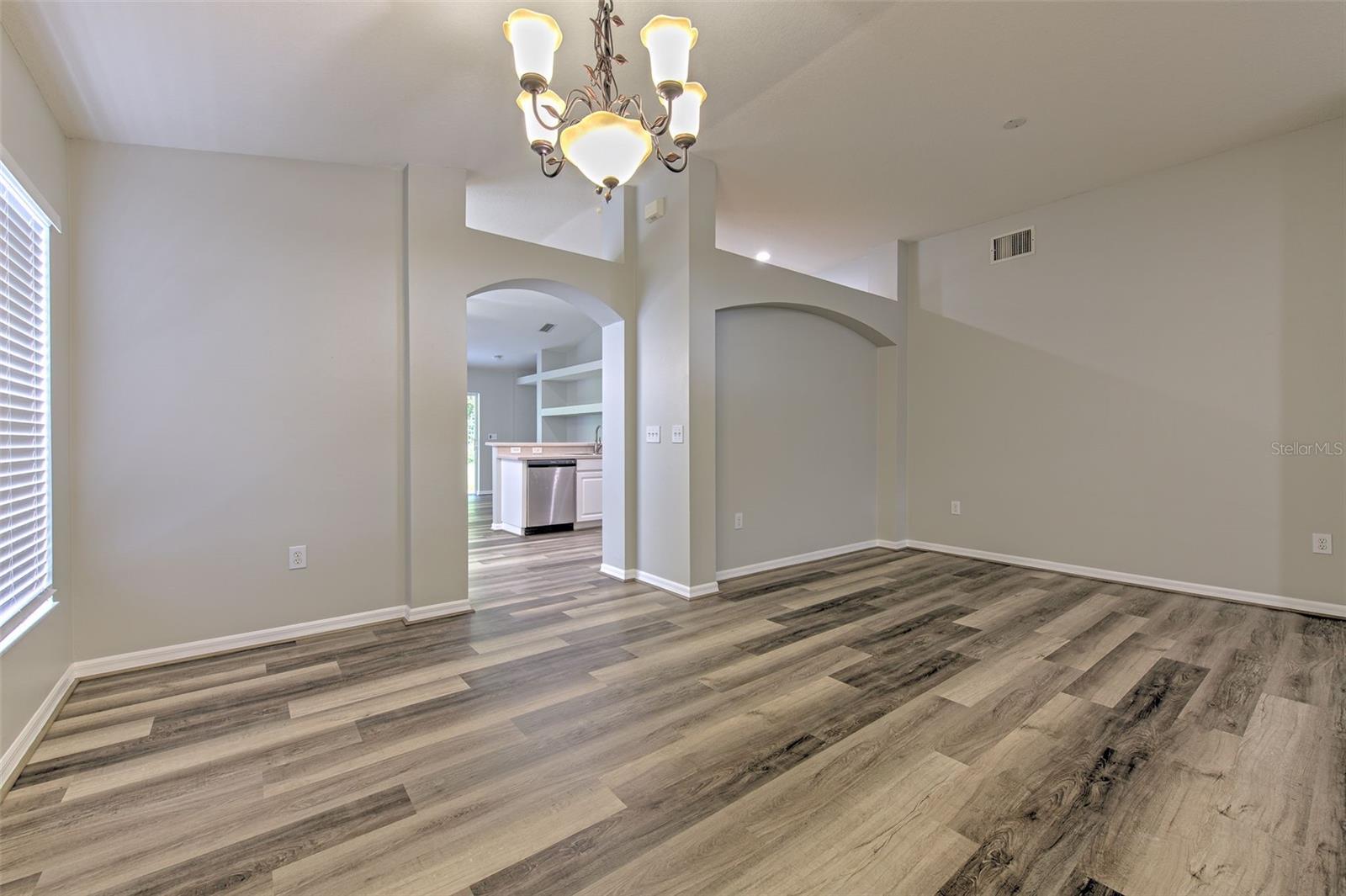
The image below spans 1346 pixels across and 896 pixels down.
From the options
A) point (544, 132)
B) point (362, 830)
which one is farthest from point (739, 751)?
point (544, 132)

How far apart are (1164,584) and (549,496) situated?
5700 millimetres

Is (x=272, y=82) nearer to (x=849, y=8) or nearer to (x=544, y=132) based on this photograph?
(x=544, y=132)

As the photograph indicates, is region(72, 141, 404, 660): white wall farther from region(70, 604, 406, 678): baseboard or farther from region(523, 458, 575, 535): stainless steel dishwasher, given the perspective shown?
region(523, 458, 575, 535): stainless steel dishwasher

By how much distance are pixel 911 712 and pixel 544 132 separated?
2624 millimetres

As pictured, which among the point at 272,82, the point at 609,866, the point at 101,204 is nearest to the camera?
the point at 609,866

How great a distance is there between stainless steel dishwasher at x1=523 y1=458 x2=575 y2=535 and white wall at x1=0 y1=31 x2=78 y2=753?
4.05 m

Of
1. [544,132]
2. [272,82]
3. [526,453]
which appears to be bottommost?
[526,453]

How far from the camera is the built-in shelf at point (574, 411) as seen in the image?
8.34 m

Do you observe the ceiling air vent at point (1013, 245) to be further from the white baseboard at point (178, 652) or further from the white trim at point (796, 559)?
the white baseboard at point (178, 652)

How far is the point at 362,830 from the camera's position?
1554mm

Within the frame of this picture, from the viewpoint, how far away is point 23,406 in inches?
83.5

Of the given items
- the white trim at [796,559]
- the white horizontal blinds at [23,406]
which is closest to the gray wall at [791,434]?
the white trim at [796,559]

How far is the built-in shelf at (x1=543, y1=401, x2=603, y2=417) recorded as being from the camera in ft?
27.4

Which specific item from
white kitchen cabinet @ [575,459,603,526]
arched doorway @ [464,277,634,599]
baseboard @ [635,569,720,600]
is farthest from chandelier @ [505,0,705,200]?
white kitchen cabinet @ [575,459,603,526]
